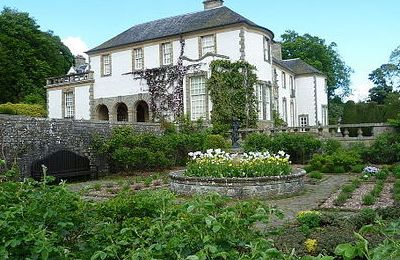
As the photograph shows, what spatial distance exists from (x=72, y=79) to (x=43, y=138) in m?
17.8

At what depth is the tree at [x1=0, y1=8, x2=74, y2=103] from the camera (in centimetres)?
4200

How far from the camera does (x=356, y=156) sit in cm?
1780

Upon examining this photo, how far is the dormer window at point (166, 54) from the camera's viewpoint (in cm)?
2848

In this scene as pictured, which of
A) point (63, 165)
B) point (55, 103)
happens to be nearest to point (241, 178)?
point (63, 165)

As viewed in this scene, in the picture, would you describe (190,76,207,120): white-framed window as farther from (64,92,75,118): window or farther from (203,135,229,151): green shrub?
(64,92,75,118): window

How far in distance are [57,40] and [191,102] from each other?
34955mm

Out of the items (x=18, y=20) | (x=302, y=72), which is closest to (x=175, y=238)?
(x=302, y=72)

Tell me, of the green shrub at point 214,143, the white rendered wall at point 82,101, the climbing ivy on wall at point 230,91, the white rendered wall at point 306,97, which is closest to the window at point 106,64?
the white rendered wall at point 82,101

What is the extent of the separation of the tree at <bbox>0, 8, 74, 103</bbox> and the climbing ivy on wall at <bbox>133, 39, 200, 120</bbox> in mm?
16847

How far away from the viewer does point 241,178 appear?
34.8 ft

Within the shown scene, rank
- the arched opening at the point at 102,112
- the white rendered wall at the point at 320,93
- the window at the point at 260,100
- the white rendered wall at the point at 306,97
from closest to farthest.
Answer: the window at the point at 260,100 → the arched opening at the point at 102,112 → the white rendered wall at the point at 306,97 → the white rendered wall at the point at 320,93

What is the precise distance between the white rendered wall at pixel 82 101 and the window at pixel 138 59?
4.56 meters

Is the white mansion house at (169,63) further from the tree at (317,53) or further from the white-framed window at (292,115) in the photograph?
the tree at (317,53)

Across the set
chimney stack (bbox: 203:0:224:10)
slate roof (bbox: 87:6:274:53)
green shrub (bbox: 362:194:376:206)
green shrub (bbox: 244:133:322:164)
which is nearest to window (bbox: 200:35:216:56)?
slate roof (bbox: 87:6:274:53)
